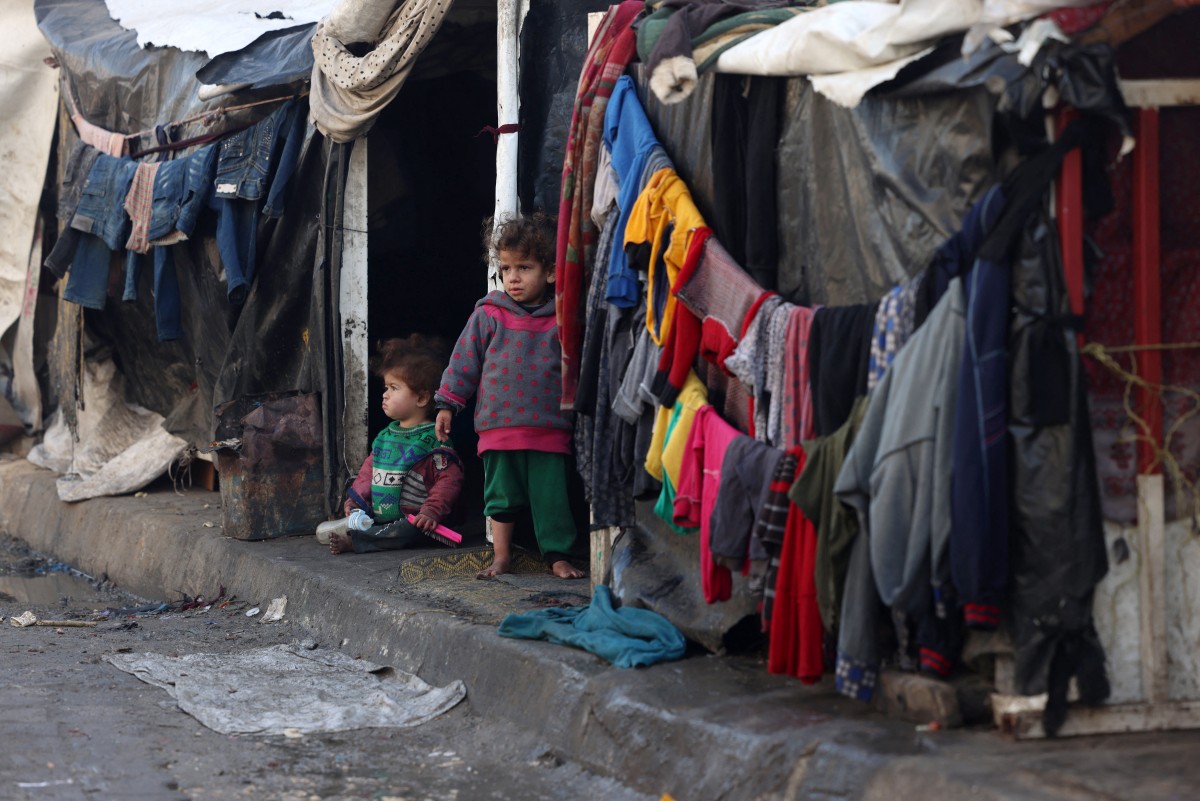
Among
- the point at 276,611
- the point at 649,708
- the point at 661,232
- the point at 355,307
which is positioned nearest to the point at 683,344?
the point at 661,232

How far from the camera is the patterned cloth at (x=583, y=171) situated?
16.8 feet

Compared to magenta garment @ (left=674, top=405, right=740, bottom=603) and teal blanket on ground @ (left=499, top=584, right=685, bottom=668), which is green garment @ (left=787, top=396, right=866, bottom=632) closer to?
magenta garment @ (left=674, top=405, right=740, bottom=603)

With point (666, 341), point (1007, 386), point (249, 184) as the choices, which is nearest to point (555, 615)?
point (666, 341)

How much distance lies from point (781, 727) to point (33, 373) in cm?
839

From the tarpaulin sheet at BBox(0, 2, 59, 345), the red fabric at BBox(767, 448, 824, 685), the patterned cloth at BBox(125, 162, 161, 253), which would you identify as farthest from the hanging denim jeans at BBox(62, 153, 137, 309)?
the red fabric at BBox(767, 448, 824, 685)

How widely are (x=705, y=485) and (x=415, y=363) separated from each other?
2816 millimetres

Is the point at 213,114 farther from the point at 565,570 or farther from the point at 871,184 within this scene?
the point at 871,184

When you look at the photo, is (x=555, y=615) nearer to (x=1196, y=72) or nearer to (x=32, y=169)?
(x=1196, y=72)

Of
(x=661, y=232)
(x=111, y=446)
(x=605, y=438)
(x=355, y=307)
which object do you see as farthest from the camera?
(x=111, y=446)

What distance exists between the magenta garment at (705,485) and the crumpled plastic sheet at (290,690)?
104 cm

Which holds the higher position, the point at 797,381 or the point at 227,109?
the point at 227,109

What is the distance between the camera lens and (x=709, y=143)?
4617 mm

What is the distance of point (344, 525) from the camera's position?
6.95 m

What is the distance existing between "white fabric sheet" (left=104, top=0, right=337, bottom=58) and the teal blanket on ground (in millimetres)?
4160
